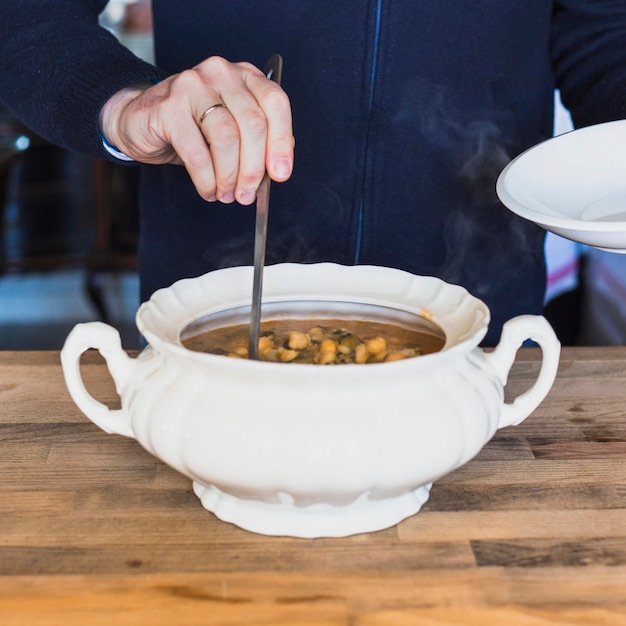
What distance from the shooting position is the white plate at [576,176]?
3.89 ft

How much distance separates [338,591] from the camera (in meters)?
0.80

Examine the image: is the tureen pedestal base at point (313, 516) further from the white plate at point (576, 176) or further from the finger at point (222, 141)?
the white plate at point (576, 176)

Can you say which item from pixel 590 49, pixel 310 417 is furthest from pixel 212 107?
pixel 590 49

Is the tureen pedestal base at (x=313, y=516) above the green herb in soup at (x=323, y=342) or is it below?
below

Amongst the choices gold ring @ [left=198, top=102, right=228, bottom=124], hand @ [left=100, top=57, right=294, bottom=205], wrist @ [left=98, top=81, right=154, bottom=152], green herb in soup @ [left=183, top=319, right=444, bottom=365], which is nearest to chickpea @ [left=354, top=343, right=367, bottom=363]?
green herb in soup @ [left=183, top=319, right=444, bottom=365]

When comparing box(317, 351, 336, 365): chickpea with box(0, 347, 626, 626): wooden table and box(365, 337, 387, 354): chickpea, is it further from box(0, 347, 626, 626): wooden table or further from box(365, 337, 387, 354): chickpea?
box(0, 347, 626, 626): wooden table

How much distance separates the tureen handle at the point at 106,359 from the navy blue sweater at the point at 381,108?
51cm

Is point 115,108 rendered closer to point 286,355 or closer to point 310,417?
point 286,355

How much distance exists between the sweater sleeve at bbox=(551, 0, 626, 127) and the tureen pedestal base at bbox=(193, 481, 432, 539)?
38.1 inches

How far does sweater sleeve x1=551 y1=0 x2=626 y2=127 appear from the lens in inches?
62.2

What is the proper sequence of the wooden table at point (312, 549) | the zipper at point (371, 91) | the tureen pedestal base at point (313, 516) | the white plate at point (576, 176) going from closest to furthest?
the wooden table at point (312, 549) → the tureen pedestal base at point (313, 516) → the white plate at point (576, 176) → the zipper at point (371, 91)

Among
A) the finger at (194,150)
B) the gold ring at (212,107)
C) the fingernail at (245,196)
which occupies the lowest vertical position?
the fingernail at (245,196)

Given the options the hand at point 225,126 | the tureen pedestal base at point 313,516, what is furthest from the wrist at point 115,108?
the tureen pedestal base at point 313,516

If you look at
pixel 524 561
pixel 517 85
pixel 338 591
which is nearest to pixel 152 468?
pixel 338 591
